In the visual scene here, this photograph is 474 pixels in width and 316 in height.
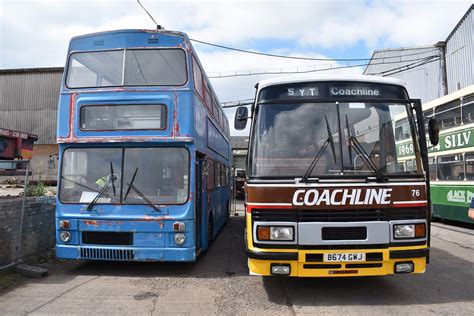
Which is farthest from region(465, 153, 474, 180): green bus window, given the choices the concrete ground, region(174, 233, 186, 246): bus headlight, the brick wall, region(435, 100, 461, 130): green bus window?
the brick wall

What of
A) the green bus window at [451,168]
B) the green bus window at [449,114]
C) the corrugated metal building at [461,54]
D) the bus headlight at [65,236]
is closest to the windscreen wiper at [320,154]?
the bus headlight at [65,236]

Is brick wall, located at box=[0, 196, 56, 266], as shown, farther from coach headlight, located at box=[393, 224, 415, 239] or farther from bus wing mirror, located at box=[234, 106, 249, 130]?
coach headlight, located at box=[393, 224, 415, 239]

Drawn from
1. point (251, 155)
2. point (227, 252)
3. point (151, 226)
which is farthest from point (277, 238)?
point (227, 252)

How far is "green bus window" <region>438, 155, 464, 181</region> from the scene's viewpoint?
13312 millimetres

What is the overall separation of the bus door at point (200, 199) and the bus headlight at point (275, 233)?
106 inches

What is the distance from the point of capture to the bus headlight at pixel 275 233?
5.24 m

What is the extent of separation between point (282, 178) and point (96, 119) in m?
3.63

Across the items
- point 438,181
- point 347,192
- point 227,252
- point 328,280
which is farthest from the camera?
point 438,181

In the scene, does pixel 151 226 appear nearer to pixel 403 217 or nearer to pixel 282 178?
pixel 282 178

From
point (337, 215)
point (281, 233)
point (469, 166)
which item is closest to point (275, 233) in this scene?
point (281, 233)

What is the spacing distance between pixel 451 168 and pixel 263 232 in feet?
36.1

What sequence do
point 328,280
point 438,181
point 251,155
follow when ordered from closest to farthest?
point 251,155 < point 328,280 < point 438,181

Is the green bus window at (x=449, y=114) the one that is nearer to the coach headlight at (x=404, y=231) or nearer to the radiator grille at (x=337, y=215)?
the coach headlight at (x=404, y=231)

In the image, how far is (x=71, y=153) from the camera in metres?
7.21
